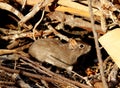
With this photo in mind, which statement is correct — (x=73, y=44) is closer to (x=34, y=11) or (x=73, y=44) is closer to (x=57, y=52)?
(x=57, y=52)

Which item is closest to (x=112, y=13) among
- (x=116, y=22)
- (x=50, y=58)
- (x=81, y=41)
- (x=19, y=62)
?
(x=116, y=22)

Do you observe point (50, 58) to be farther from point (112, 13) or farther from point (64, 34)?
point (112, 13)

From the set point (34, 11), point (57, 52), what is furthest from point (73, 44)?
point (34, 11)

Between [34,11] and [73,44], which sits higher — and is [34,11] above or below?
above

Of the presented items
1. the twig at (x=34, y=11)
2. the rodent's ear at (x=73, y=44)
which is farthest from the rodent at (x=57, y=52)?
the twig at (x=34, y=11)

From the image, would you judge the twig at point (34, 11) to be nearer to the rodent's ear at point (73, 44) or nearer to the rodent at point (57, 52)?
the rodent at point (57, 52)

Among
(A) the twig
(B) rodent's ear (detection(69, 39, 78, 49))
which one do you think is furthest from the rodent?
(A) the twig

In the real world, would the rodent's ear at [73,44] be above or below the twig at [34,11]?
below

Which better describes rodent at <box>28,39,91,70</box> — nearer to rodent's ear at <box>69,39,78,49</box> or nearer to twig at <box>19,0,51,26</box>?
rodent's ear at <box>69,39,78,49</box>
